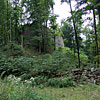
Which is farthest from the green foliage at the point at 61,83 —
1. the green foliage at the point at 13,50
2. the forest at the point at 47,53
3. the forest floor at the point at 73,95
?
the green foliage at the point at 13,50

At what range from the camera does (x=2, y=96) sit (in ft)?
7.69

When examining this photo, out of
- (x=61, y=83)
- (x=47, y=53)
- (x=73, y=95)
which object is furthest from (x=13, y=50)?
(x=73, y=95)

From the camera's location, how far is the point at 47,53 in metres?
16.9

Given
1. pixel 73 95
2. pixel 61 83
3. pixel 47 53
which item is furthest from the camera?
pixel 47 53

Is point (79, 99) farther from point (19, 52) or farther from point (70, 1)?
point (19, 52)

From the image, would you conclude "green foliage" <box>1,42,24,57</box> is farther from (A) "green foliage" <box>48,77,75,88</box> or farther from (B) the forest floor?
(B) the forest floor

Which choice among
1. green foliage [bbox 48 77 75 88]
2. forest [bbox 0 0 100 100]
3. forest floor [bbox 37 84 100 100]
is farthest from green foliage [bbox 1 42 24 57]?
forest floor [bbox 37 84 100 100]

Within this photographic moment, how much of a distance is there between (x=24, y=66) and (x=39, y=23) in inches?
429

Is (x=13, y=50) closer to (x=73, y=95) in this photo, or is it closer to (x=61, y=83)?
(x=61, y=83)

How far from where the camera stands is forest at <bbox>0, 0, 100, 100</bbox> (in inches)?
180

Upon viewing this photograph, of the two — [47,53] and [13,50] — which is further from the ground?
[13,50]

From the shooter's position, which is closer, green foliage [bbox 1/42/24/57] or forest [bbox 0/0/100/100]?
forest [bbox 0/0/100/100]

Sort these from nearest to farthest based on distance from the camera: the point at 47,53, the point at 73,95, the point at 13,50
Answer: the point at 73,95 → the point at 13,50 → the point at 47,53

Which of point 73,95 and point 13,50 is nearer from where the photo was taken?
point 73,95
